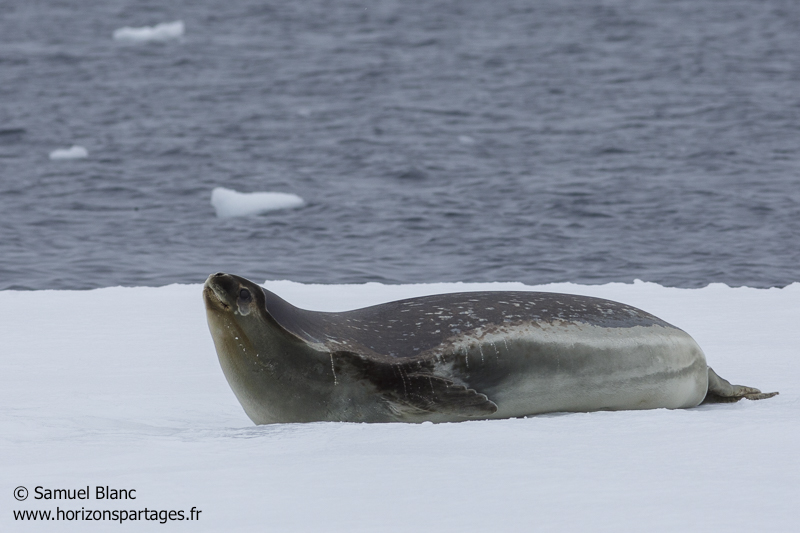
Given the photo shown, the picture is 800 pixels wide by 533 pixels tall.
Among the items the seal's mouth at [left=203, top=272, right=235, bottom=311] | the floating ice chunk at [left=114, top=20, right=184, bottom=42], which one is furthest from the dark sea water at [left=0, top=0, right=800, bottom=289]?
the seal's mouth at [left=203, top=272, right=235, bottom=311]

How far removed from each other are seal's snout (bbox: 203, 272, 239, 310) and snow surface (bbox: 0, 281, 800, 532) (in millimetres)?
468

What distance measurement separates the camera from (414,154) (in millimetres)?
17844

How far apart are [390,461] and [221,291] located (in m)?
1.05

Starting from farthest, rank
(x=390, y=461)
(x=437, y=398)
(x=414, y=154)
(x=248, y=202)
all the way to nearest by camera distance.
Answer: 1. (x=414, y=154)
2. (x=248, y=202)
3. (x=437, y=398)
4. (x=390, y=461)

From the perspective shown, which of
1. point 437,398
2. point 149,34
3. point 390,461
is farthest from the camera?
point 149,34

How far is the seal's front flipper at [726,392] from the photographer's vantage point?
4.45 metres

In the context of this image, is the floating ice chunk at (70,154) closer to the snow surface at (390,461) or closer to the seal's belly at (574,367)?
the snow surface at (390,461)

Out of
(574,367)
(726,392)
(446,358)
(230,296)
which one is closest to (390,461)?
(446,358)

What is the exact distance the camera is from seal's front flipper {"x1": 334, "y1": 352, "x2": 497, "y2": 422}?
391 cm

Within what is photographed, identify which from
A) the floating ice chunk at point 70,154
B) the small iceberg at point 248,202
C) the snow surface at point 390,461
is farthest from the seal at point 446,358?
the floating ice chunk at point 70,154

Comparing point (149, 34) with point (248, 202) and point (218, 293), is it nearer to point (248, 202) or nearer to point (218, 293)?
point (248, 202)

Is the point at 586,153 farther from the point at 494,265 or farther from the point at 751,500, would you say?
the point at 751,500

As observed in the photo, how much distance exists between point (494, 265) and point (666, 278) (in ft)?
5.87

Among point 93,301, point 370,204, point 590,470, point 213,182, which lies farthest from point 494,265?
point 590,470
